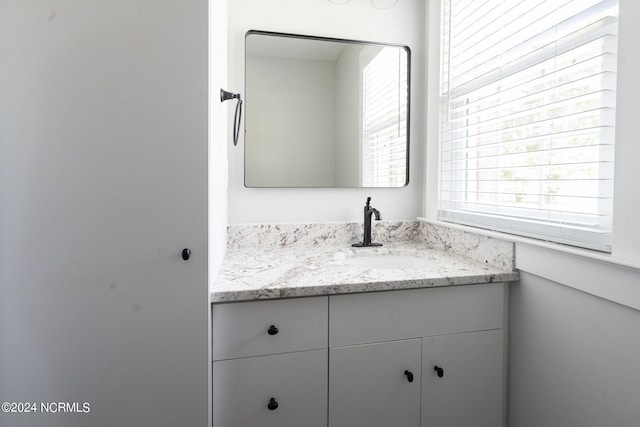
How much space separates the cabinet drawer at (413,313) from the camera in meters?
1.13

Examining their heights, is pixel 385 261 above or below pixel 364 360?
above

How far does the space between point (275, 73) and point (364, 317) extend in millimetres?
1235

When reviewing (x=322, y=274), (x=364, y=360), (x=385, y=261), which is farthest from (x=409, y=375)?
(x=385, y=261)

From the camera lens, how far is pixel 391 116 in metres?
1.84

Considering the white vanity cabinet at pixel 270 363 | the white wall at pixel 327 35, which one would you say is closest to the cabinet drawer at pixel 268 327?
the white vanity cabinet at pixel 270 363

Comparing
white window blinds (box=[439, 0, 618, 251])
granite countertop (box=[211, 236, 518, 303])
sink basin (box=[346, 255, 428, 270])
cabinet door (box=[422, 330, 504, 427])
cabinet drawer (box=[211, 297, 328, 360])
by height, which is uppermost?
white window blinds (box=[439, 0, 618, 251])

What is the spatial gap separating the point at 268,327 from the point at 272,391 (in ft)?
0.69

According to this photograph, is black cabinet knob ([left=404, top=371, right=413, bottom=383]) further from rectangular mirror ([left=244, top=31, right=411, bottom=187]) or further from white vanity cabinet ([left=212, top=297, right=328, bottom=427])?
rectangular mirror ([left=244, top=31, right=411, bottom=187])

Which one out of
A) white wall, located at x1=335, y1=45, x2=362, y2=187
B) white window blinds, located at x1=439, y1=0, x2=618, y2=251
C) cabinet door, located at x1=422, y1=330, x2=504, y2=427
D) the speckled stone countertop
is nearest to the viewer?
white window blinds, located at x1=439, y1=0, x2=618, y2=251

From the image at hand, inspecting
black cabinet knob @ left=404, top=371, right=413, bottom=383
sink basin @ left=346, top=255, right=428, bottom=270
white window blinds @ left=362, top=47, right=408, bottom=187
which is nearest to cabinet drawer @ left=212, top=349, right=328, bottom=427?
black cabinet knob @ left=404, top=371, right=413, bottom=383

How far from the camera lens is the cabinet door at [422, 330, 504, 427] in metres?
1.20

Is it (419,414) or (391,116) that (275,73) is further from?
(419,414)

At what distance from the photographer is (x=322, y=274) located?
1.21m

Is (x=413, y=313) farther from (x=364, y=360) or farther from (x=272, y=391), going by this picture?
(x=272, y=391)
